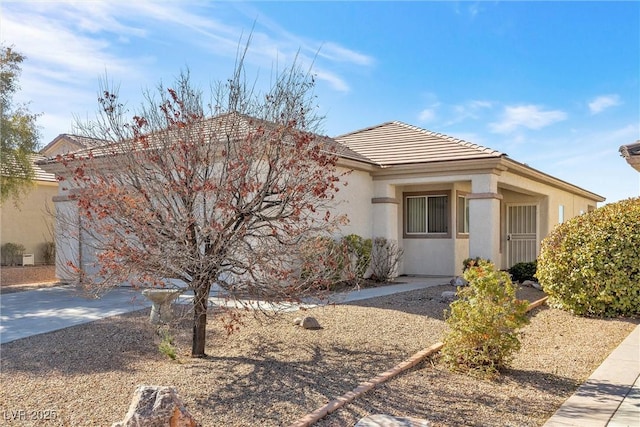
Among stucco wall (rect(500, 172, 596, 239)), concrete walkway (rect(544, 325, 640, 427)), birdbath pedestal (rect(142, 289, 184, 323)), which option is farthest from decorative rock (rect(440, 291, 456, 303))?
birdbath pedestal (rect(142, 289, 184, 323))

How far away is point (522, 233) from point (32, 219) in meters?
19.6

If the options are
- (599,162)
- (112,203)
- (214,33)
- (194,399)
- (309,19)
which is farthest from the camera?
(599,162)

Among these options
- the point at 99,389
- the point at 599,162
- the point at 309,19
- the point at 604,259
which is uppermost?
the point at 309,19

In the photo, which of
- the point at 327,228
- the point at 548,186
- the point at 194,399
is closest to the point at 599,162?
the point at 548,186

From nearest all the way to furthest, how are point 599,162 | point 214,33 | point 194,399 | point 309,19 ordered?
point 194,399, point 214,33, point 309,19, point 599,162

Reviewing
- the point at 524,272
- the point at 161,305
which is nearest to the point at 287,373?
the point at 161,305

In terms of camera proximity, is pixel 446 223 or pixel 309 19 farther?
pixel 446 223

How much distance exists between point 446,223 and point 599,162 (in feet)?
16.1

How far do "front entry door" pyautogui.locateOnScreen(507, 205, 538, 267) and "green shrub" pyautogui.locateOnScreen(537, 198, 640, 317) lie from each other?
8.74 m

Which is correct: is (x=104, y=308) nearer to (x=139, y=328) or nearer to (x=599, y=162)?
(x=139, y=328)

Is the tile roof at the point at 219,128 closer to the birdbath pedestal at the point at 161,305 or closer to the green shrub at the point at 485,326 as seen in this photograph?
the birdbath pedestal at the point at 161,305

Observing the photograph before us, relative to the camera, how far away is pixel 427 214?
1706 cm

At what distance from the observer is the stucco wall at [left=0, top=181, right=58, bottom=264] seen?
21031 millimetres

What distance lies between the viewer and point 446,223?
16766 millimetres
